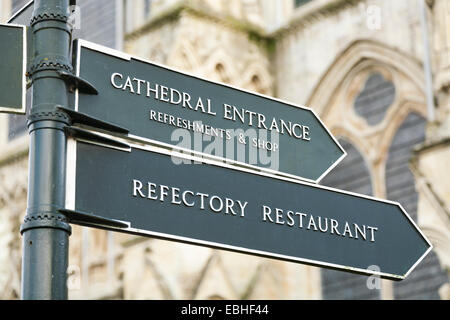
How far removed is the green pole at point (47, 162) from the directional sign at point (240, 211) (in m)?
0.08

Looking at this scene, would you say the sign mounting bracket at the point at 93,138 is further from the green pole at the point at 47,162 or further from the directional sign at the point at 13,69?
the directional sign at the point at 13,69

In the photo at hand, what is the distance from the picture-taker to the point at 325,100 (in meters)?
13.0

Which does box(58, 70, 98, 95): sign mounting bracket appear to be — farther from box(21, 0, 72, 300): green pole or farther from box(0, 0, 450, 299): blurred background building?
box(0, 0, 450, 299): blurred background building

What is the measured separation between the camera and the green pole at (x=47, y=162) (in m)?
2.87

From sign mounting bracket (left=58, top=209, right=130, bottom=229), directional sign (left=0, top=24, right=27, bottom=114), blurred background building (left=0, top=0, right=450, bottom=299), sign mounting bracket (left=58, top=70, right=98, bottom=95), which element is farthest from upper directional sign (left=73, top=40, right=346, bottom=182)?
blurred background building (left=0, top=0, right=450, bottom=299)

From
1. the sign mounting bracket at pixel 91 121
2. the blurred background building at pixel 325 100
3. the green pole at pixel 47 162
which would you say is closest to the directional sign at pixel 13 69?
the green pole at pixel 47 162

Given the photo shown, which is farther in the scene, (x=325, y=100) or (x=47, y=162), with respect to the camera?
(x=325, y=100)

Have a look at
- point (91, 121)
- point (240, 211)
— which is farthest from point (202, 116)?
point (91, 121)

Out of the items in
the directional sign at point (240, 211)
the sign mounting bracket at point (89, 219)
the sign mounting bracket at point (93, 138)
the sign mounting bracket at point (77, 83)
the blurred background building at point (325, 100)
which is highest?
the blurred background building at point (325, 100)

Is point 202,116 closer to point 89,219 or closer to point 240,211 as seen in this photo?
point 240,211

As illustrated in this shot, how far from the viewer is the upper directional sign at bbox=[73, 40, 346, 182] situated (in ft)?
10.8

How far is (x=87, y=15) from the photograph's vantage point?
16.5 meters

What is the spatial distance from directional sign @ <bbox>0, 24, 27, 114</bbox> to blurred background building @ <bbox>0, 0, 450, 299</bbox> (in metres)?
7.56

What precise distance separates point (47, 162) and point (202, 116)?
0.75 meters
